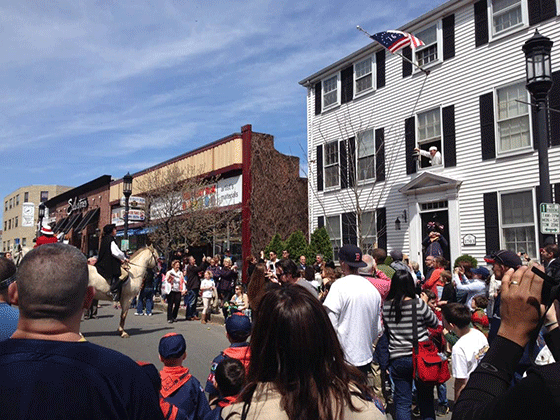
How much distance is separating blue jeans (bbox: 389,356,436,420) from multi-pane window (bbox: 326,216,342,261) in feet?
48.6

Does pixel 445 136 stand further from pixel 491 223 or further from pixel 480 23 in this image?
pixel 480 23

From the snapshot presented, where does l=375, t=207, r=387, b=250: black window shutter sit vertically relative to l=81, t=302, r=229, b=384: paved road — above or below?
above

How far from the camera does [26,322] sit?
1.88 meters

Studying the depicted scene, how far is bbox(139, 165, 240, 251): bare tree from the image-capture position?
2303cm

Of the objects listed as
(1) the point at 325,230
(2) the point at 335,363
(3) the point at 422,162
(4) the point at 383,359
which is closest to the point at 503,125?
(3) the point at 422,162

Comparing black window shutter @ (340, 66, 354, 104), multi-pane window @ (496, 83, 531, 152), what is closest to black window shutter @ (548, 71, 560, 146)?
multi-pane window @ (496, 83, 531, 152)

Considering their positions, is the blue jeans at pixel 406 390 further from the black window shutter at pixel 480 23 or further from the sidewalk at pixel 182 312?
the black window shutter at pixel 480 23

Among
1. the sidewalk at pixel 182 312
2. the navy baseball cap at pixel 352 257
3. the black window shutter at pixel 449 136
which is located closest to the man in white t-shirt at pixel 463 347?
the navy baseball cap at pixel 352 257

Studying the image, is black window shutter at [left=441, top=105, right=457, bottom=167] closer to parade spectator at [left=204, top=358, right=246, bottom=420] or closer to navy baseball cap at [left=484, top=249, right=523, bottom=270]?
navy baseball cap at [left=484, top=249, right=523, bottom=270]

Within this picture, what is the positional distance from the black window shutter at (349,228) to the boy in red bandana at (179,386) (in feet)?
51.0

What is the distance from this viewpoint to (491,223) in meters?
14.4

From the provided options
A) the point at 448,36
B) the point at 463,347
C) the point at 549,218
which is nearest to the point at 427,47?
the point at 448,36

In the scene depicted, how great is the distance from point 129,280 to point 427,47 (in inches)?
Answer: 486

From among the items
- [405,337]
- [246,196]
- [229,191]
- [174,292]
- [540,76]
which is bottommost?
[174,292]
